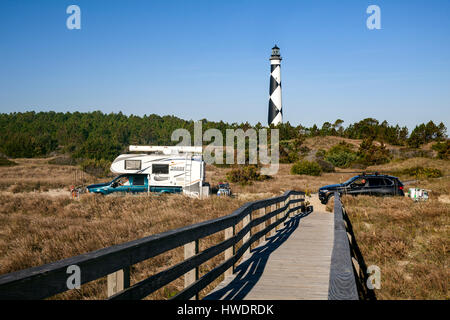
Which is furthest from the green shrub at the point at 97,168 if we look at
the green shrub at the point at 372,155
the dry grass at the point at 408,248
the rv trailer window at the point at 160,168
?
the dry grass at the point at 408,248

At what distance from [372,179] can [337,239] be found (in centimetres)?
1823

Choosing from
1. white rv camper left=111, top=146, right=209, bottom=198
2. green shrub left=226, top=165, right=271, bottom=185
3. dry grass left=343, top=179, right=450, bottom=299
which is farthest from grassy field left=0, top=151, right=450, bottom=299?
green shrub left=226, top=165, right=271, bottom=185

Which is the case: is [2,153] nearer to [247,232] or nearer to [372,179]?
[372,179]

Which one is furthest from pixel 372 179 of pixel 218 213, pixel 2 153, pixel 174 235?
pixel 2 153

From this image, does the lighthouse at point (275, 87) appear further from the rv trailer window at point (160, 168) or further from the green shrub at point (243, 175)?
the rv trailer window at point (160, 168)

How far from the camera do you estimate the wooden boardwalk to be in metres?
5.98

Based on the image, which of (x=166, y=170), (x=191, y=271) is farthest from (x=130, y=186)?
(x=191, y=271)

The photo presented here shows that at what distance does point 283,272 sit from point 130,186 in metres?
18.7

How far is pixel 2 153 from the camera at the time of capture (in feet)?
250

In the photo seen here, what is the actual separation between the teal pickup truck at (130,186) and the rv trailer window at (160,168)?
0.70 meters

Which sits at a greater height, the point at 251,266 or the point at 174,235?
the point at 174,235

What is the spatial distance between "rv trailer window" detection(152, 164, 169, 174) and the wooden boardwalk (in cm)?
1404

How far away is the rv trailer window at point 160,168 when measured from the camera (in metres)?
25.1
